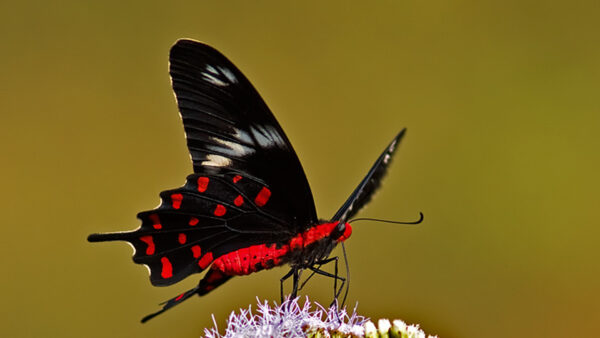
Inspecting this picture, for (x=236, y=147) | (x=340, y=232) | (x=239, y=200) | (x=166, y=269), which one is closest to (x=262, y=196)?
(x=239, y=200)

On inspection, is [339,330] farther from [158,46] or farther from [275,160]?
[158,46]

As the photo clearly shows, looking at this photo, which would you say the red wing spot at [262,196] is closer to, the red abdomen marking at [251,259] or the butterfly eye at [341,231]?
the red abdomen marking at [251,259]

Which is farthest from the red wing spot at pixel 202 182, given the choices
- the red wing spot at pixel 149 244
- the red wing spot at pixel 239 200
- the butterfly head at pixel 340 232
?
the butterfly head at pixel 340 232

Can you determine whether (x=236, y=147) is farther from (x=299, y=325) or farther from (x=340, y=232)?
(x=299, y=325)

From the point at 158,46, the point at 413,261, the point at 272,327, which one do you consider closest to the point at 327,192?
the point at 413,261

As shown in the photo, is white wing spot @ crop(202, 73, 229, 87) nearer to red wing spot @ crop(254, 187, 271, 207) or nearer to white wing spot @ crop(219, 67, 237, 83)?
white wing spot @ crop(219, 67, 237, 83)

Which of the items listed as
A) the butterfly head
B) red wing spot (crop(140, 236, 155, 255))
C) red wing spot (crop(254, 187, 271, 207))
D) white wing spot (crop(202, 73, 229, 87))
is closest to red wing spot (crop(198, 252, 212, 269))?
red wing spot (crop(140, 236, 155, 255))
